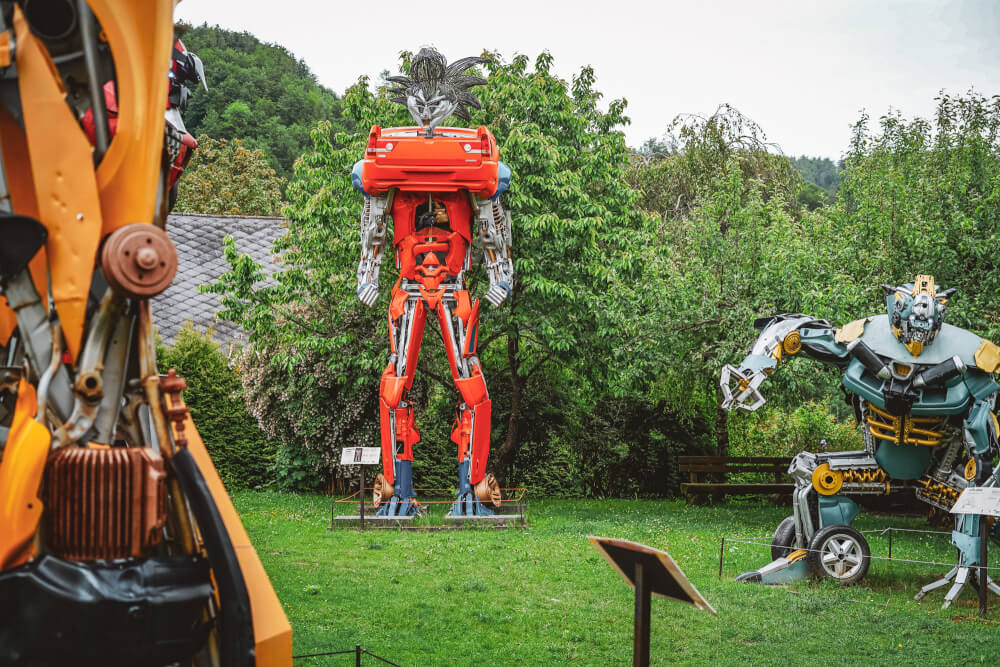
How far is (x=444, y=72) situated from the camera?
44.1ft

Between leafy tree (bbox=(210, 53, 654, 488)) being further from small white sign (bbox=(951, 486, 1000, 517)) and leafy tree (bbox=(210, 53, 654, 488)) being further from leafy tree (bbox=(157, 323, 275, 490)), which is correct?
small white sign (bbox=(951, 486, 1000, 517))

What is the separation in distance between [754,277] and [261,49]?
106 ft

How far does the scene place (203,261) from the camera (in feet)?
78.6

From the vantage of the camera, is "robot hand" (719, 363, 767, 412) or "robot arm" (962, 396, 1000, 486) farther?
"robot hand" (719, 363, 767, 412)

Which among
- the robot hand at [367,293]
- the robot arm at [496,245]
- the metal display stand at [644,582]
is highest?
the robot arm at [496,245]

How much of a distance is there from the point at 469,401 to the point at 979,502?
6.39 metres

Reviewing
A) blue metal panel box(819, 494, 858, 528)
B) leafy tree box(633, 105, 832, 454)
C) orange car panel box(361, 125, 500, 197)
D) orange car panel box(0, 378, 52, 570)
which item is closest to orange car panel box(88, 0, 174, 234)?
orange car panel box(0, 378, 52, 570)

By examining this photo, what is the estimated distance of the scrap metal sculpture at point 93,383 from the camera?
3504mm

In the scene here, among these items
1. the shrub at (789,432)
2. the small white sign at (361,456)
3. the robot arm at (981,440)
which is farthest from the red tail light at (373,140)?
the shrub at (789,432)

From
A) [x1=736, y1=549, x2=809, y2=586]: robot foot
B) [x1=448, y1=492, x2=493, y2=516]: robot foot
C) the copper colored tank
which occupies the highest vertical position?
the copper colored tank

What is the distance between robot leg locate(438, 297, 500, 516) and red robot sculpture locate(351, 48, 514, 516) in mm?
13

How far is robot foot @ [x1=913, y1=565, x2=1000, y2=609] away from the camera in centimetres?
914

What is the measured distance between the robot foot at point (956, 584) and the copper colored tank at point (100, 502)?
7.80 meters

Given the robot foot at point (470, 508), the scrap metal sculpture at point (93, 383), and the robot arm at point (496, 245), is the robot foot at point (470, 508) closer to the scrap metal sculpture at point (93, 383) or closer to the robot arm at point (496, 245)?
the robot arm at point (496, 245)
